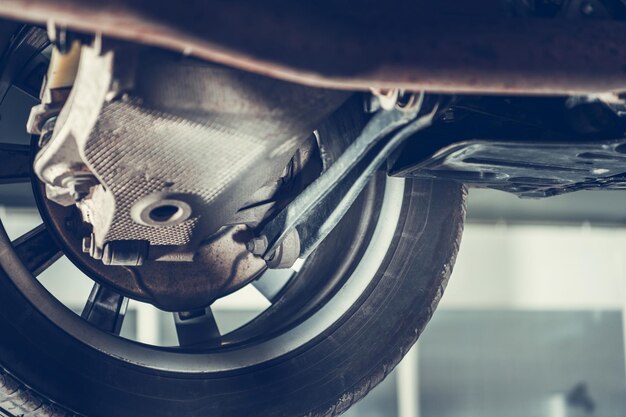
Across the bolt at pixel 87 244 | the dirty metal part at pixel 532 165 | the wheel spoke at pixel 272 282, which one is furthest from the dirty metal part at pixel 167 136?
the wheel spoke at pixel 272 282

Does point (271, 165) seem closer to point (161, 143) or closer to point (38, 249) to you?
point (161, 143)

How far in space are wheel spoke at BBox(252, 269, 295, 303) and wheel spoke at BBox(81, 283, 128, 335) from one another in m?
0.33

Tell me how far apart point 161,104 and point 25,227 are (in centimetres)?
270

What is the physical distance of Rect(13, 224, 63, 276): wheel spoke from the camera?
1584 mm

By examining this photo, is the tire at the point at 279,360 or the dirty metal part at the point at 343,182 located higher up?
the dirty metal part at the point at 343,182

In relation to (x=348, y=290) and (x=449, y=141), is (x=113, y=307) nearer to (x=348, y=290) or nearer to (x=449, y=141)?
(x=348, y=290)

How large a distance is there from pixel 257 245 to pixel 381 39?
0.69 metres

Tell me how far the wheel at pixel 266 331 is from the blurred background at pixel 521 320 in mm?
2592

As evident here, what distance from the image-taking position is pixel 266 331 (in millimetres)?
1645

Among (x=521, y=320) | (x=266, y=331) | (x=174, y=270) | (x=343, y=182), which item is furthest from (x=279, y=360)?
(x=521, y=320)

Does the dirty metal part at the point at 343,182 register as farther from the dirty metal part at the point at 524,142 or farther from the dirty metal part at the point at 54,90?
the dirty metal part at the point at 54,90

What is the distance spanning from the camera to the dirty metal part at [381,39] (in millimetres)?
790

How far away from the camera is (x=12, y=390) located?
127cm

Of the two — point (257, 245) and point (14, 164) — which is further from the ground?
point (14, 164)
